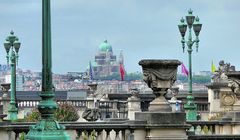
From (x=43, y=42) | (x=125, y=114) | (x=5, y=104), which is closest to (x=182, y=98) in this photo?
(x=125, y=114)

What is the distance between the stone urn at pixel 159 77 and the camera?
22.6 metres

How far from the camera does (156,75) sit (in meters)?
22.7

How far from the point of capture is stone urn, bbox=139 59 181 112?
74.0 feet

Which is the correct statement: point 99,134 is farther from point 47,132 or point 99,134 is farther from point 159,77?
point 47,132

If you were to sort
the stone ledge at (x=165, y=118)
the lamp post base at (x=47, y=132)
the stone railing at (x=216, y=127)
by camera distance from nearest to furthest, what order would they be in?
the lamp post base at (x=47, y=132)
the stone ledge at (x=165, y=118)
the stone railing at (x=216, y=127)

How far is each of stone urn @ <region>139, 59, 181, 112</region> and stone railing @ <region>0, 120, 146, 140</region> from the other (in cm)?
54

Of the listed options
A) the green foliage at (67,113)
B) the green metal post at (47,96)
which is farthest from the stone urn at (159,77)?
the green foliage at (67,113)

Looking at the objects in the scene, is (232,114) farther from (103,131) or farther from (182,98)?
(182,98)

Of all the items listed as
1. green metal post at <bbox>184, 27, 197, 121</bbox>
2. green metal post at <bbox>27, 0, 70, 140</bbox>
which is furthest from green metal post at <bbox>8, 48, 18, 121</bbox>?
green metal post at <bbox>27, 0, 70, 140</bbox>

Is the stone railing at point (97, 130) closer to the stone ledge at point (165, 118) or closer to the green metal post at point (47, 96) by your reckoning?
the stone ledge at point (165, 118)

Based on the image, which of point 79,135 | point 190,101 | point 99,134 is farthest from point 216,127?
point 190,101

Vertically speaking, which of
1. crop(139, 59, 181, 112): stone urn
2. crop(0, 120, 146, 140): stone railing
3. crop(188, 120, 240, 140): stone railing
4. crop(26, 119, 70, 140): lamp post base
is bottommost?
crop(188, 120, 240, 140): stone railing

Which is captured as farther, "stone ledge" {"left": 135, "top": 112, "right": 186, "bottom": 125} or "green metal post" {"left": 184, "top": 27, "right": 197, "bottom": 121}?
"green metal post" {"left": 184, "top": 27, "right": 197, "bottom": 121}

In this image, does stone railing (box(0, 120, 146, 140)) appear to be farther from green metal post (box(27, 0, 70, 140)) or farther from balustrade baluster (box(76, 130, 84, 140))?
green metal post (box(27, 0, 70, 140))
